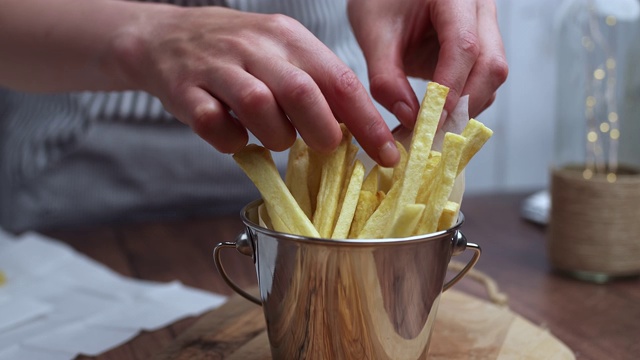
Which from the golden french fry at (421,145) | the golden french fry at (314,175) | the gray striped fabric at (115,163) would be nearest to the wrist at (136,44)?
the golden french fry at (314,175)

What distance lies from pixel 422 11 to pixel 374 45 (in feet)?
0.26

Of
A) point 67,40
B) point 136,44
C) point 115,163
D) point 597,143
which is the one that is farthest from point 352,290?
point 115,163

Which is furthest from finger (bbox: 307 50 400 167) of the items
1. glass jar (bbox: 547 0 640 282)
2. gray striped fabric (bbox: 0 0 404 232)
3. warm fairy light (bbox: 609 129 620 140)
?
gray striped fabric (bbox: 0 0 404 232)

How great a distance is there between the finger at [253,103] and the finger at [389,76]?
0.63ft

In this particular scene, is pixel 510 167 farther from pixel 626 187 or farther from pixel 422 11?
pixel 422 11

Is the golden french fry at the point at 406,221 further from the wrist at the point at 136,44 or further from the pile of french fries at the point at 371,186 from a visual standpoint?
the wrist at the point at 136,44

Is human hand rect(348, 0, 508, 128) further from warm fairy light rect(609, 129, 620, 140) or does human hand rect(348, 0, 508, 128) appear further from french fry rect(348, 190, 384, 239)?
warm fairy light rect(609, 129, 620, 140)

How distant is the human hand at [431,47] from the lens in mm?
886

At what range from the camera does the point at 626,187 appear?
48.9 inches

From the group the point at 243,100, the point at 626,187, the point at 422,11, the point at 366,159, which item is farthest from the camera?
the point at 626,187

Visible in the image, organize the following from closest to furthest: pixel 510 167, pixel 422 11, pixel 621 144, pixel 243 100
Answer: pixel 243 100
pixel 422 11
pixel 621 144
pixel 510 167

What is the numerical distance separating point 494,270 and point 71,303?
2.30ft

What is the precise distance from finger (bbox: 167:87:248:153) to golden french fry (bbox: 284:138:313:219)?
0.24 ft

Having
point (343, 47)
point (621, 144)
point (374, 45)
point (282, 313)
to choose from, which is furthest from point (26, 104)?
point (621, 144)
